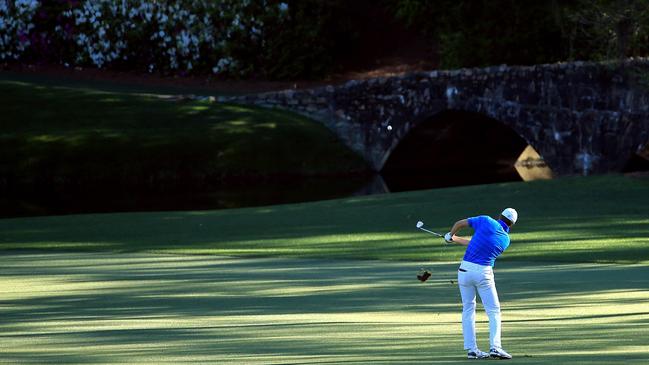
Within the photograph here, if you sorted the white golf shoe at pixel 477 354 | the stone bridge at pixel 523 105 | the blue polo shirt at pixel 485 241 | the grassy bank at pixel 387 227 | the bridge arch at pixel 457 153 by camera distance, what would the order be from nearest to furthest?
the blue polo shirt at pixel 485 241, the white golf shoe at pixel 477 354, the grassy bank at pixel 387 227, the stone bridge at pixel 523 105, the bridge arch at pixel 457 153

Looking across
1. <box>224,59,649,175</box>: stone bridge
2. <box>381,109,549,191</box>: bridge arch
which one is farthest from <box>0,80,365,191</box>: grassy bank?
<box>381,109,549,191</box>: bridge arch

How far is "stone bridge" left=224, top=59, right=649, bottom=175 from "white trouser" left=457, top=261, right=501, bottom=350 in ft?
81.5

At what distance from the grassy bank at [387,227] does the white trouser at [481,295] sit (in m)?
10.0

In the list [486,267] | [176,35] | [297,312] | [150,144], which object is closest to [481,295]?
[486,267]

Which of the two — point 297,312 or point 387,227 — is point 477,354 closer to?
point 297,312

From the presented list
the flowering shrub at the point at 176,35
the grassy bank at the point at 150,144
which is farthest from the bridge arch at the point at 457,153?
the flowering shrub at the point at 176,35

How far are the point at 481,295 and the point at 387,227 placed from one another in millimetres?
15829

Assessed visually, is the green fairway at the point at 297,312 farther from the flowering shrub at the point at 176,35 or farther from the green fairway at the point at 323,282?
the flowering shrub at the point at 176,35

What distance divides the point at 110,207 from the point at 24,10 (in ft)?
75.3

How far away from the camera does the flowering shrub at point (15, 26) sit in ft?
194

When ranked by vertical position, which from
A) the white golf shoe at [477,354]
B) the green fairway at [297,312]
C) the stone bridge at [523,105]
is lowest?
the stone bridge at [523,105]

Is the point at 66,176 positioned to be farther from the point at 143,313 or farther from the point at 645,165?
the point at 143,313

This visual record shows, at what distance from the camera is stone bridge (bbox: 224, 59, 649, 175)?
39.6 m

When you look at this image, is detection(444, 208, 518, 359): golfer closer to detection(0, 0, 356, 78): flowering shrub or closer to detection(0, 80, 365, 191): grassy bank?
detection(0, 80, 365, 191): grassy bank
